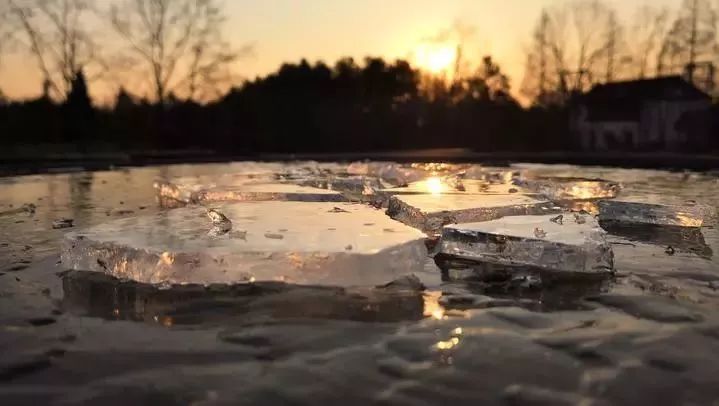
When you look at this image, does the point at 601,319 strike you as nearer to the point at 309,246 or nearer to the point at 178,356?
the point at 309,246

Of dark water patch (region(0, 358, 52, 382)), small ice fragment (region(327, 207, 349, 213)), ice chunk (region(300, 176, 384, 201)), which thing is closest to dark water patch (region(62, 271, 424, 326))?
dark water patch (region(0, 358, 52, 382))

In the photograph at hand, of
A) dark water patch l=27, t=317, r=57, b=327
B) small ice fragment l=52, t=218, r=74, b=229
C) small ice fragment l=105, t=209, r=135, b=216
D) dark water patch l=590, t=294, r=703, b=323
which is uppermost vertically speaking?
small ice fragment l=52, t=218, r=74, b=229

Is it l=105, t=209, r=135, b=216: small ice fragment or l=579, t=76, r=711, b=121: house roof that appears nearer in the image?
l=105, t=209, r=135, b=216: small ice fragment

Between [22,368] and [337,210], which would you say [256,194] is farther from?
[22,368]

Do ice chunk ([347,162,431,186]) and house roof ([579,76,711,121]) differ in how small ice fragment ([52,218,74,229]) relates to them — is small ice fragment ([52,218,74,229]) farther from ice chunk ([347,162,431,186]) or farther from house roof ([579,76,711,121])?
house roof ([579,76,711,121])

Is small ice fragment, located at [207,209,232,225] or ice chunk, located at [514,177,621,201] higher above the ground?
small ice fragment, located at [207,209,232,225]

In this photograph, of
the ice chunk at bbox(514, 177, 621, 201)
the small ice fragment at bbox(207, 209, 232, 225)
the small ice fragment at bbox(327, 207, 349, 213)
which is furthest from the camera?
the ice chunk at bbox(514, 177, 621, 201)

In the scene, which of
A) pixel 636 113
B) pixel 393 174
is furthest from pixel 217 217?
pixel 636 113
